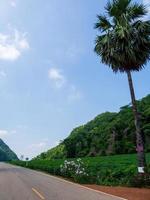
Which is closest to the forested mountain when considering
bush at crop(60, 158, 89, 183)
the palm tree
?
bush at crop(60, 158, 89, 183)

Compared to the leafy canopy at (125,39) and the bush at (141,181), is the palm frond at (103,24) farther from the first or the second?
the bush at (141,181)

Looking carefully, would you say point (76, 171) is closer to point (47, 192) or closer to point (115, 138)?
point (47, 192)

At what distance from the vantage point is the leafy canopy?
2211 cm

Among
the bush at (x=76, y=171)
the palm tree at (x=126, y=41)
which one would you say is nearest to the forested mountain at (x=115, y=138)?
the bush at (x=76, y=171)

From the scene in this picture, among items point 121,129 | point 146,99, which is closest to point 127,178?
point 121,129

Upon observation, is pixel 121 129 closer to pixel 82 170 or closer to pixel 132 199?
pixel 82 170

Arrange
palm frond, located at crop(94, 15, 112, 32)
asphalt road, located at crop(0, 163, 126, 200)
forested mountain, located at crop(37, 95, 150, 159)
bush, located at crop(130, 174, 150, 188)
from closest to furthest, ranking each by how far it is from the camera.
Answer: asphalt road, located at crop(0, 163, 126, 200)
bush, located at crop(130, 174, 150, 188)
palm frond, located at crop(94, 15, 112, 32)
forested mountain, located at crop(37, 95, 150, 159)

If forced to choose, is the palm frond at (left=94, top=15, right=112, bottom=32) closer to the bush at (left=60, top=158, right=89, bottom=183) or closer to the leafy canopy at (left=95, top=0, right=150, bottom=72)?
the leafy canopy at (left=95, top=0, right=150, bottom=72)

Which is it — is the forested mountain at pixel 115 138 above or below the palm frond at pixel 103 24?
above

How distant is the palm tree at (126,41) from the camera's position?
22.1 metres

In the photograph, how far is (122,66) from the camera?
74.7 ft

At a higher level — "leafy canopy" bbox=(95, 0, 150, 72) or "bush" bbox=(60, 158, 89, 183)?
"leafy canopy" bbox=(95, 0, 150, 72)

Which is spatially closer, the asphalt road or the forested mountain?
the asphalt road

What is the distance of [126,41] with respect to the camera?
2217 cm
